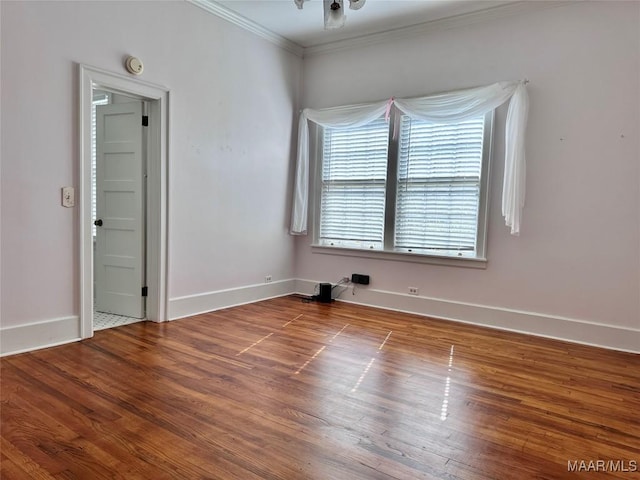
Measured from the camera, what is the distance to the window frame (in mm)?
4215

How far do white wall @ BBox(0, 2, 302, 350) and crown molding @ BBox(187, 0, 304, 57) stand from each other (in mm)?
68

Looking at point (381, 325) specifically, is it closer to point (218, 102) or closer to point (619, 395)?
point (619, 395)

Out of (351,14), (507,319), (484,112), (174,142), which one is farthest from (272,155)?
(507,319)

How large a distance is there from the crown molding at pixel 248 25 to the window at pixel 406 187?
1.18 meters

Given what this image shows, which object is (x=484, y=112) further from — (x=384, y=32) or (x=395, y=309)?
(x=395, y=309)

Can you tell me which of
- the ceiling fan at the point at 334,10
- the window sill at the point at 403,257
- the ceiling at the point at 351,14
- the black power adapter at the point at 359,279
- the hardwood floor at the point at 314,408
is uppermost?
the ceiling at the point at 351,14

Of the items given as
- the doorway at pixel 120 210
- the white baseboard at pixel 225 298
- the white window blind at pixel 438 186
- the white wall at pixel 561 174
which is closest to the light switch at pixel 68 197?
the doorway at pixel 120 210

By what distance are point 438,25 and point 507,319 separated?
10.5ft

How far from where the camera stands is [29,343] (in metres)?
3.06

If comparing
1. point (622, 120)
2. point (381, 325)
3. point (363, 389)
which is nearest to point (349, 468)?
point (363, 389)

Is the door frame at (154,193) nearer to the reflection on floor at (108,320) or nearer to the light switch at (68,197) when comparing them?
the reflection on floor at (108,320)

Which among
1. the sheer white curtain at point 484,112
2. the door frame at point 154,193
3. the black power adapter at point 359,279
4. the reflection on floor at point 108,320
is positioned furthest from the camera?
the black power adapter at point 359,279

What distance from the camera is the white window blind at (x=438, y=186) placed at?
4305 mm

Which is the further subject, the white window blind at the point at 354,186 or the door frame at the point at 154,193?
the white window blind at the point at 354,186
